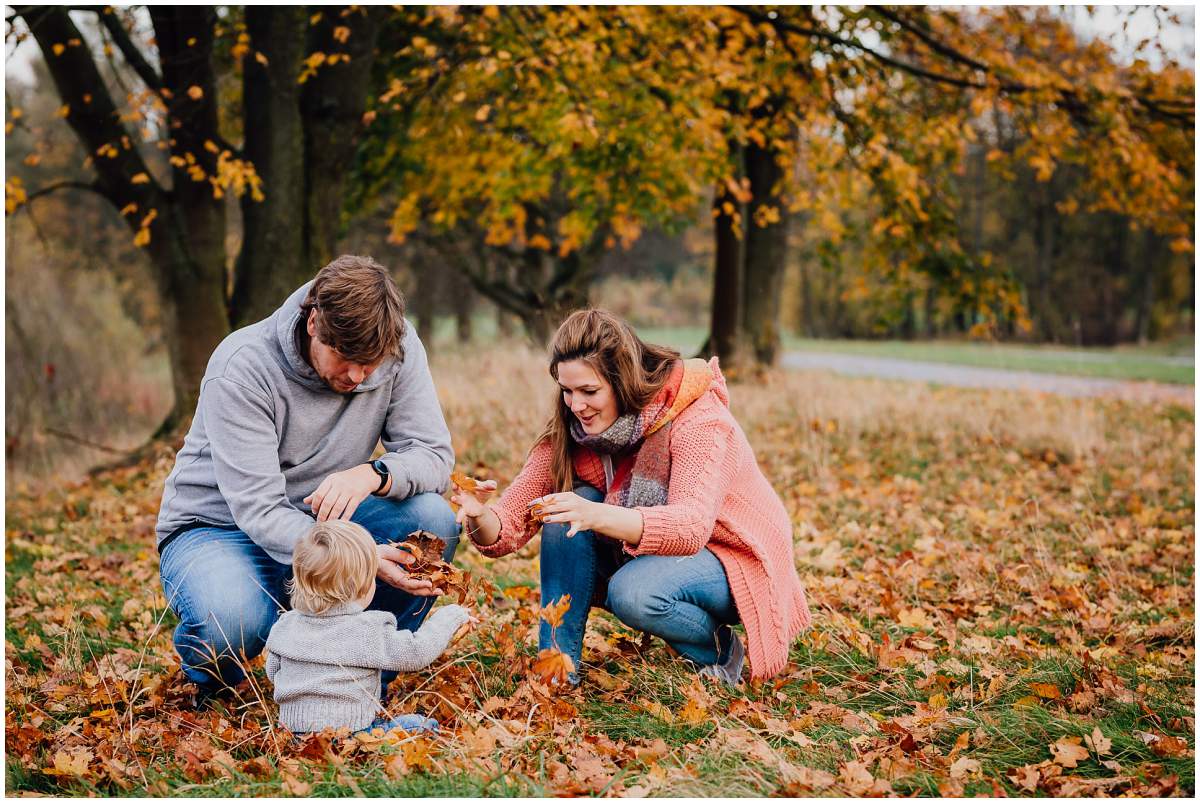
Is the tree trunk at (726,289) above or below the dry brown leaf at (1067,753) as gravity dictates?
above

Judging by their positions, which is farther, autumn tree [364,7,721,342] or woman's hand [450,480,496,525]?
autumn tree [364,7,721,342]

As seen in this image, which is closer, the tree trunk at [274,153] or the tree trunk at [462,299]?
the tree trunk at [274,153]

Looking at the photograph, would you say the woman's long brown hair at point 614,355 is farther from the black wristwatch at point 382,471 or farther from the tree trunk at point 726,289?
the tree trunk at point 726,289

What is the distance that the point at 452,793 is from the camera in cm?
260

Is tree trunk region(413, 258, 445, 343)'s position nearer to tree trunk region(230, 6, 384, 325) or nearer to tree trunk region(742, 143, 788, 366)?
tree trunk region(742, 143, 788, 366)

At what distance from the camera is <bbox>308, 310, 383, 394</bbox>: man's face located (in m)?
3.15

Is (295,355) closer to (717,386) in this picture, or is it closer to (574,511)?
(574,511)

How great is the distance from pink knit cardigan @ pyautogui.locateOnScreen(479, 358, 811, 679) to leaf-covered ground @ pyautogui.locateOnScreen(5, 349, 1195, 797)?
0.77 feet

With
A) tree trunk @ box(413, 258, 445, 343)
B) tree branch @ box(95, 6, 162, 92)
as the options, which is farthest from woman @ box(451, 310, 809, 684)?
tree trunk @ box(413, 258, 445, 343)

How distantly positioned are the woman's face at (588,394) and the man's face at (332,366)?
0.63 m

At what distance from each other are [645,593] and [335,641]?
99cm

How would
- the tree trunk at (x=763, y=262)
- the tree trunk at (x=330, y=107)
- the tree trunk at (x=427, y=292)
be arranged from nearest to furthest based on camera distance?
the tree trunk at (x=330, y=107), the tree trunk at (x=763, y=262), the tree trunk at (x=427, y=292)

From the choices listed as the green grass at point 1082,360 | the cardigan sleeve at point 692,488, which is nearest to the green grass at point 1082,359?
the green grass at point 1082,360

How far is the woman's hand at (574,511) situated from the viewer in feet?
10.0
